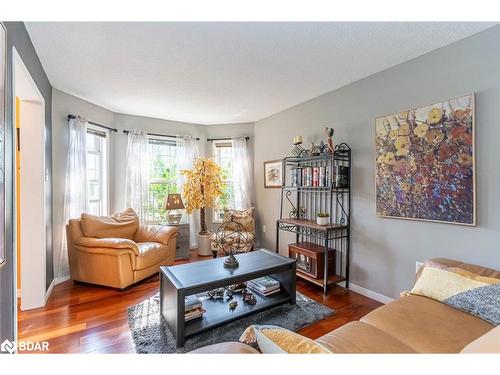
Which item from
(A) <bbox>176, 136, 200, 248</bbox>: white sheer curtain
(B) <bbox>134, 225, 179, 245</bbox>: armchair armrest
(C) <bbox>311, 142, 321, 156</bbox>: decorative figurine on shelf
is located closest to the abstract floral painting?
(C) <bbox>311, 142, 321, 156</bbox>: decorative figurine on shelf

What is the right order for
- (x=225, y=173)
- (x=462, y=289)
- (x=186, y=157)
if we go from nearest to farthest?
(x=462, y=289) → (x=186, y=157) → (x=225, y=173)

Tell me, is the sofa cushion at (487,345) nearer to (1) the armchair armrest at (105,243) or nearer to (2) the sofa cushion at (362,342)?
(2) the sofa cushion at (362,342)

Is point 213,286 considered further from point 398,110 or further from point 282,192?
point 398,110

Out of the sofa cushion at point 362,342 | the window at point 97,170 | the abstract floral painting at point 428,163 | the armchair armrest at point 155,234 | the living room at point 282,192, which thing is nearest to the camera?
the sofa cushion at point 362,342

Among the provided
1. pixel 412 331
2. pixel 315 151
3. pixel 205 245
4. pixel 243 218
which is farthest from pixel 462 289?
pixel 205 245

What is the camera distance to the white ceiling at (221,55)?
178cm

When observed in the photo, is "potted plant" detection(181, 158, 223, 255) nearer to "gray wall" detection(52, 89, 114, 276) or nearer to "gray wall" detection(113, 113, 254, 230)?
"gray wall" detection(113, 113, 254, 230)

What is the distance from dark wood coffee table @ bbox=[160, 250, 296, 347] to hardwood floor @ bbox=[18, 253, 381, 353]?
0.36 metres

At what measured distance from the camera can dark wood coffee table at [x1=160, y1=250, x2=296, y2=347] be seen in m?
1.78

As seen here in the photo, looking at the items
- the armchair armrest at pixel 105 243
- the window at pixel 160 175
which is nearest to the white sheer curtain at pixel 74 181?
the armchair armrest at pixel 105 243

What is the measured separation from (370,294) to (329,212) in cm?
100

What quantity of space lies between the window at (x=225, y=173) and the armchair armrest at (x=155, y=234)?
4.07 feet

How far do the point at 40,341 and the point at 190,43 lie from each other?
103 inches

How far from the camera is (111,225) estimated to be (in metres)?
3.13
